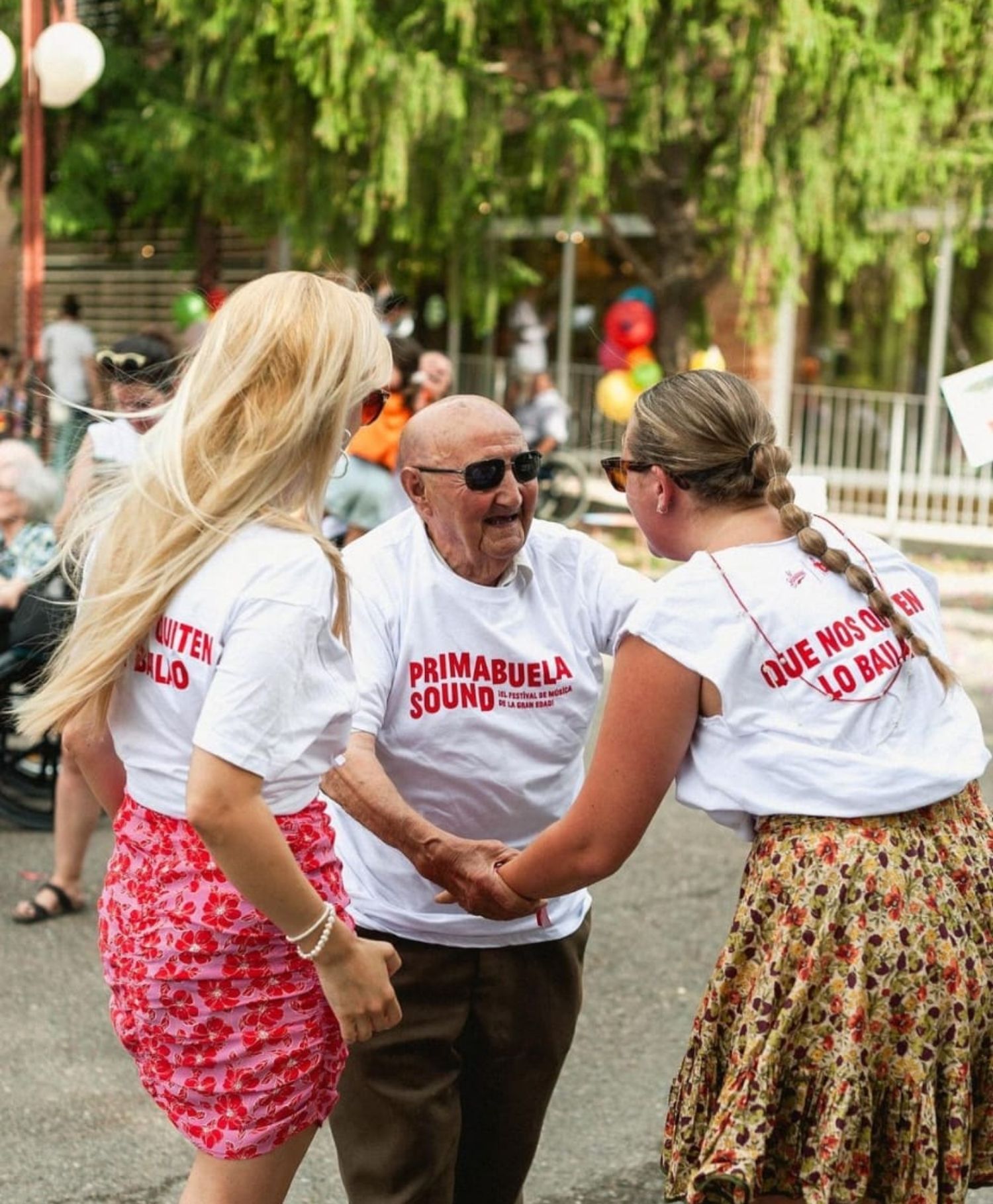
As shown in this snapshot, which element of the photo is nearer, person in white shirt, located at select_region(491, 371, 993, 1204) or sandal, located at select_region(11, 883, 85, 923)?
person in white shirt, located at select_region(491, 371, 993, 1204)

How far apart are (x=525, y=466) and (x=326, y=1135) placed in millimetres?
1923

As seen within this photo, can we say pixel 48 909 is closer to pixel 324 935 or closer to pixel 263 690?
pixel 324 935

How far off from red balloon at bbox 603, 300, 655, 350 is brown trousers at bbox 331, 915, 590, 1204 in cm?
1147

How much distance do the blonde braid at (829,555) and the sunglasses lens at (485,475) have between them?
53 cm

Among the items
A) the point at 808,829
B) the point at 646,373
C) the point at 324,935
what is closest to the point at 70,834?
the point at 324,935

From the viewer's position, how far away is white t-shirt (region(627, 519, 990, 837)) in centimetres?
216

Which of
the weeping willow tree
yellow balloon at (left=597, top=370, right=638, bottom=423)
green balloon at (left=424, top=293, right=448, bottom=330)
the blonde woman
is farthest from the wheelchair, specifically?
green balloon at (left=424, top=293, right=448, bottom=330)

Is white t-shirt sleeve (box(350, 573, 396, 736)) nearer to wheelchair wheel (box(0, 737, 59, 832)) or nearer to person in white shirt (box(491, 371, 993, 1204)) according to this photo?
person in white shirt (box(491, 371, 993, 1204))

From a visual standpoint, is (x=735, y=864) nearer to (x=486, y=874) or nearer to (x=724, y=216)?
(x=486, y=874)

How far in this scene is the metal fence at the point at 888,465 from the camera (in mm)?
13938

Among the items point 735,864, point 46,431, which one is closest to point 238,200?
point 46,431

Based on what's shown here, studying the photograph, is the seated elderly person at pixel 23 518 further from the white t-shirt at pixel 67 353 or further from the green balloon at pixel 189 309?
the green balloon at pixel 189 309

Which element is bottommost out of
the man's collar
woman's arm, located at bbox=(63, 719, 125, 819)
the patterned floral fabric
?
the patterned floral fabric

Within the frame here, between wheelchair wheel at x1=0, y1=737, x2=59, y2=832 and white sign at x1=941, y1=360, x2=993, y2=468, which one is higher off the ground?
white sign at x1=941, y1=360, x2=993, y2=468
